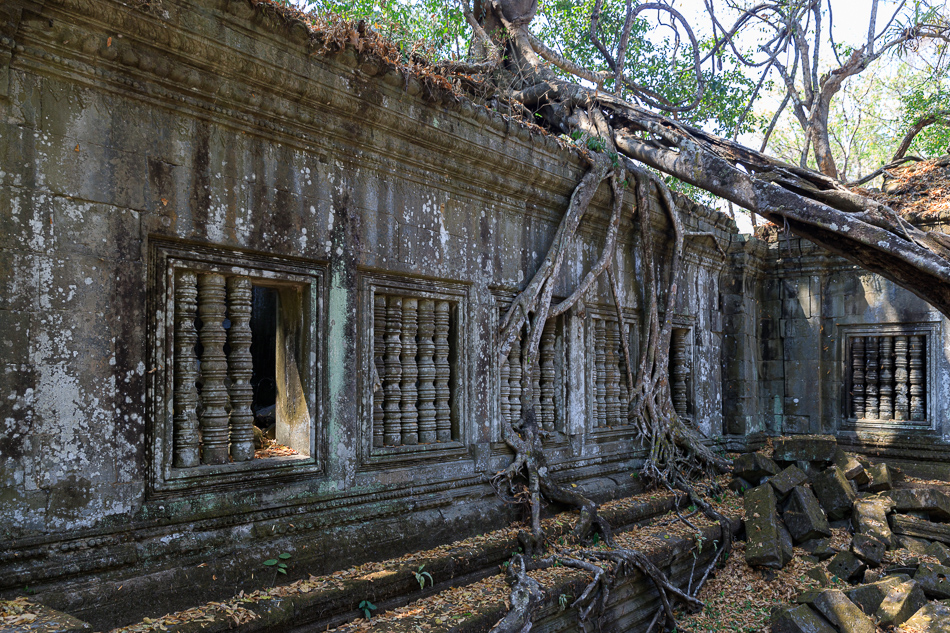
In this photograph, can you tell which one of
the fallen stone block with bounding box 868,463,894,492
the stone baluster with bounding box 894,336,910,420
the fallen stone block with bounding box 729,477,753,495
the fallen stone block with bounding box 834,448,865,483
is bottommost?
the fallen stone block with bounding box 729,477,753,495

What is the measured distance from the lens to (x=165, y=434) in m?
3.14

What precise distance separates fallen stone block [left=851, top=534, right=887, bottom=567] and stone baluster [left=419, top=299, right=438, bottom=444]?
12.0ft

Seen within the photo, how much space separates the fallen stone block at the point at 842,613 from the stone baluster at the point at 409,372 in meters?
2.91

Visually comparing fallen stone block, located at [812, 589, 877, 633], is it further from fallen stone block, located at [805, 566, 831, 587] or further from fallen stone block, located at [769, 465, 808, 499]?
fallen stone block, located at [769, 465, 808, 499]

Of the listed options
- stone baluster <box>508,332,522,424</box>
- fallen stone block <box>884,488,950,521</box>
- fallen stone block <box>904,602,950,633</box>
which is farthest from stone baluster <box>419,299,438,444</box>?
fallen stone block <box>884,488,950,521</box>

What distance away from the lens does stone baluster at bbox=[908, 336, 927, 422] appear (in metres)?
7.78

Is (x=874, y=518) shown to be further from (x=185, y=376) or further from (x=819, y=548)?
(x=185, y=376)

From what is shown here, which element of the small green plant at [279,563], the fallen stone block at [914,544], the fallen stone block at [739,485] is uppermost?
the small green plant at [279,563]

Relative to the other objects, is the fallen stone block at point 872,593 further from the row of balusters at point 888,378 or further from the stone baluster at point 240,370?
the stone baluster at point 240,370

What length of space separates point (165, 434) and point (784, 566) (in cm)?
494

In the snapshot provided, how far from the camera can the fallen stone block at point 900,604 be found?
4223mm

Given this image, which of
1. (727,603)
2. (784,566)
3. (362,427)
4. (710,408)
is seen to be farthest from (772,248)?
(362,427)

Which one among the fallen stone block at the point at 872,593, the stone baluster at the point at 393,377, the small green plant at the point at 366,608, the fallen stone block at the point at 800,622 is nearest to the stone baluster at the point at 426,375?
the stone baluster at the point at 393,377

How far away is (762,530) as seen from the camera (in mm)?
5500
